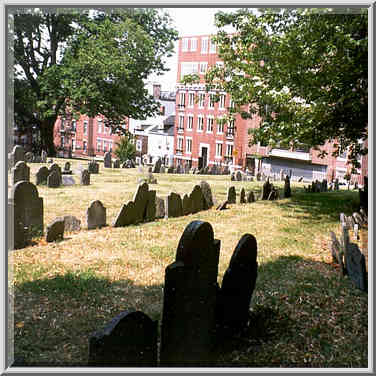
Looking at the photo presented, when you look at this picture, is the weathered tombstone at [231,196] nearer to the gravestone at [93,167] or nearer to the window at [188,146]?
the window at [188,146]

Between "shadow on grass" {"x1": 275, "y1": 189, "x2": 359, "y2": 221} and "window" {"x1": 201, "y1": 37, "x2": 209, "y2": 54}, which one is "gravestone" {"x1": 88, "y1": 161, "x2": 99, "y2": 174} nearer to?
"window" {"x1": 201, "y1": 37, "x2": 209, "y2": 54}

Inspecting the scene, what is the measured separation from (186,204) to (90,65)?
6.07 feet

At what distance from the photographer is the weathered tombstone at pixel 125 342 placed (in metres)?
2.25

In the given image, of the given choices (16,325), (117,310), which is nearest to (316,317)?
(117,310)

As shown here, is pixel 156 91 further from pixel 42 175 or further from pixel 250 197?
pixel 250 197

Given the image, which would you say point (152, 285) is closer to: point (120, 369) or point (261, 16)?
point (120, 369)

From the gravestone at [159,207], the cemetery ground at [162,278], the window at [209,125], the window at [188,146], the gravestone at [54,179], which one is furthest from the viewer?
the gravestone at [159,207]

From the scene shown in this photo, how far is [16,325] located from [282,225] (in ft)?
9.10

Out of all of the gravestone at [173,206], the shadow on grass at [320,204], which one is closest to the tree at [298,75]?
the shadow on grass at [320,204]

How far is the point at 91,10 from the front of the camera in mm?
3803

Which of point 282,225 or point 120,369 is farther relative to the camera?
point 282,225

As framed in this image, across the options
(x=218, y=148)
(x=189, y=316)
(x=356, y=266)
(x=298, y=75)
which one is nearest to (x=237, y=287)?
(x=189, y=316)

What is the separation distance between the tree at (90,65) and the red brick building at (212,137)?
272mm

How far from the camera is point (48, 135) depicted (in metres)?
4.53
